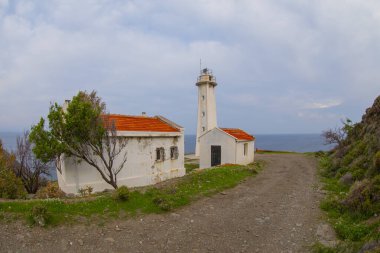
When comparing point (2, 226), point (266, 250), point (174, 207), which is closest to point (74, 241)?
point (2, 226)

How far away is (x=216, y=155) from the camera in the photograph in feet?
94.7

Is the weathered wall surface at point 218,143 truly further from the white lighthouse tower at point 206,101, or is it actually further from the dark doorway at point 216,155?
the white lighthouse tower at point 206,101

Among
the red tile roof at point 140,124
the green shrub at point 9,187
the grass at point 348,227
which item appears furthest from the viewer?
the red tile roof at point 140,124

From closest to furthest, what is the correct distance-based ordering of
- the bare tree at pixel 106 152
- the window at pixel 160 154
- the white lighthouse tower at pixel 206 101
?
the bare tree at pixel 106 152, the window at pixel 160 154, the white lighthouse tower at pixel 206 101

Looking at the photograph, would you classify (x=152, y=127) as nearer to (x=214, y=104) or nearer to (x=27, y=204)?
(x=27, y=204)

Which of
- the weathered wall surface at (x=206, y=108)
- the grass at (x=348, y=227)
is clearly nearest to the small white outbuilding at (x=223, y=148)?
the weathered wall surface at (x=206, y=108)

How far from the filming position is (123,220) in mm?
10227

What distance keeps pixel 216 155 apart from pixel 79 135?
1538cm

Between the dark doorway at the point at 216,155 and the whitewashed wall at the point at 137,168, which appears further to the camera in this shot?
the dark doorway at the point at 216,155

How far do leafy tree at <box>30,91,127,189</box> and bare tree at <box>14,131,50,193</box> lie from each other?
4342 millimetres

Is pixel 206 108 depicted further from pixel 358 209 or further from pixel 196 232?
pixel 196 232

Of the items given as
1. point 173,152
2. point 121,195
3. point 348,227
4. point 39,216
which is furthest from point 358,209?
point 173,152

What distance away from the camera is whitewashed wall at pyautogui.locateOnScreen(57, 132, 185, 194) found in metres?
17.9

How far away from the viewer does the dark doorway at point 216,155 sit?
28.7 meters
